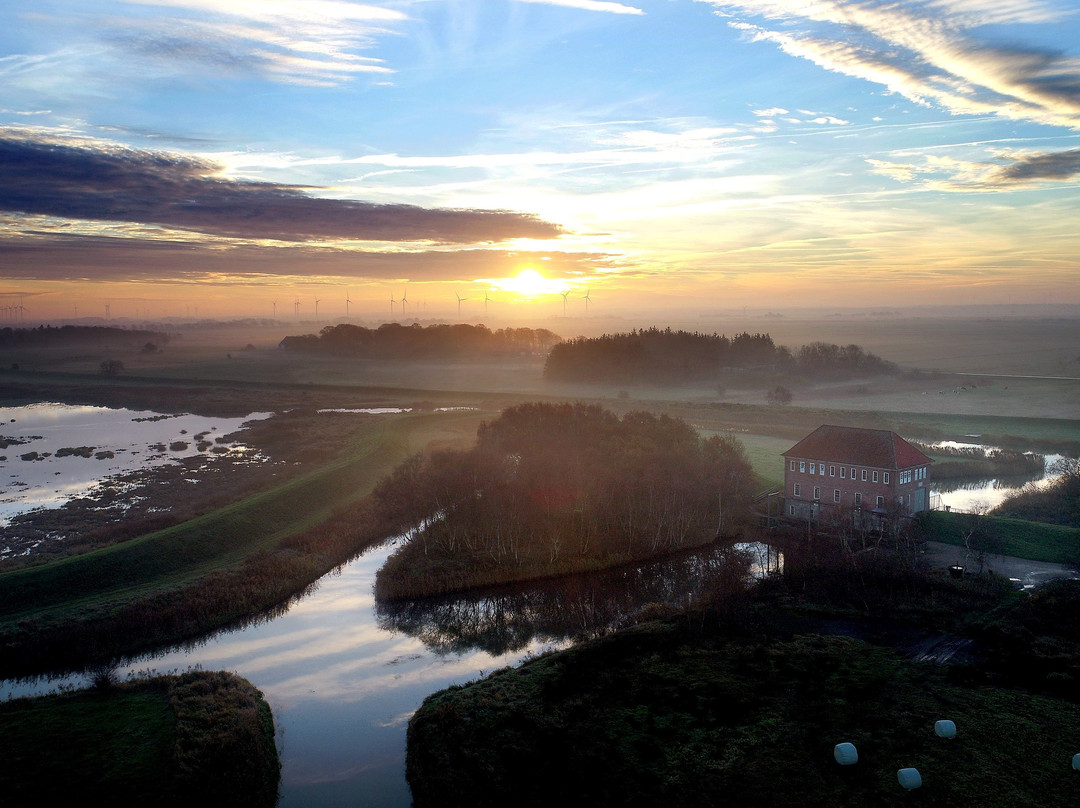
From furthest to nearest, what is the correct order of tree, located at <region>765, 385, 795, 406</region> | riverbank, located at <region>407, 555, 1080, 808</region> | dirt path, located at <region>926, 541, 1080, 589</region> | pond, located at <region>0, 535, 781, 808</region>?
1. tree, located at <region>765, 385, 795, 406</region>
2. dirt path, located at <region>926, 541, 1080, 589</region>
3. pond, located at <region>0, 535, 781, 808</region>
4. riverbank, located at <region>407, 555, 1080, 808</region>

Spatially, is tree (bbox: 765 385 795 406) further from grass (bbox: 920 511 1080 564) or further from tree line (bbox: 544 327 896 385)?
grass (bbox: 920 511 1080 564)

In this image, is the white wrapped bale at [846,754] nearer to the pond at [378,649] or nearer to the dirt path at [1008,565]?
the pond at [378,649]

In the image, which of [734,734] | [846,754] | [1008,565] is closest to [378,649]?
[734,734]

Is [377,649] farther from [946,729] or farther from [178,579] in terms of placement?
[946,729]

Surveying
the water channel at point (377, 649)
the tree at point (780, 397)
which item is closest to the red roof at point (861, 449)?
the water channel at point (377, 649)

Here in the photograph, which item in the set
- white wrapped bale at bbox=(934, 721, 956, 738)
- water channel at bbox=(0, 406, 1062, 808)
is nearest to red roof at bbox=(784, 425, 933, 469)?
water channel at bbox=(0, 406, 1062, 808)

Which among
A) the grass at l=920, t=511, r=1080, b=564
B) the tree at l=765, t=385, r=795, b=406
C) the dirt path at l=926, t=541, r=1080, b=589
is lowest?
the dirt path at l=926, t=541, r=1080, b=589
